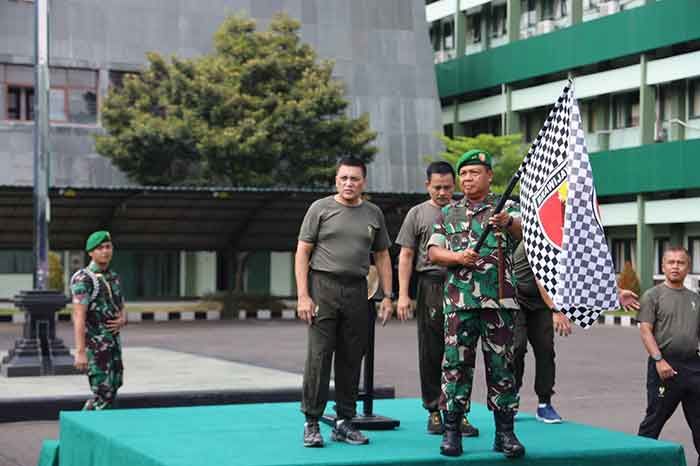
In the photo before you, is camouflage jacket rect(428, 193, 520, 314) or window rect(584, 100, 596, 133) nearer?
camouflage jacket rect(428, 193, 520, 314)

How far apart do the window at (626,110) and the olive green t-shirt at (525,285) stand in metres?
35.4

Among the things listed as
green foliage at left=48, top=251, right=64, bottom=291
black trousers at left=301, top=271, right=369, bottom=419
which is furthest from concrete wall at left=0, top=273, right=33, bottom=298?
black trousers at left=301, top=271, right=369, bottom=419

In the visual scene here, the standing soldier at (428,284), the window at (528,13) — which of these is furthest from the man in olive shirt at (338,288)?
the window at (528,13)

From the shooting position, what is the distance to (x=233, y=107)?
3872 centimetres

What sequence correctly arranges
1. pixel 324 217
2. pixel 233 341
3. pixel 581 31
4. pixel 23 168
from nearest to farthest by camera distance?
pixel 324 217, pixel 233 341, pixel 23 168, pixel 581 31

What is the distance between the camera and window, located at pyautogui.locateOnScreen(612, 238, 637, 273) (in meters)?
45.8

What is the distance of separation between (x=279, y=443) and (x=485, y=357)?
1.41 m

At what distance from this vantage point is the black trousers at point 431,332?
948 centimetres

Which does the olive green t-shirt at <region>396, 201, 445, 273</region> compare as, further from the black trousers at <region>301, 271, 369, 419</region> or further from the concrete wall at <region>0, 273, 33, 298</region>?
the concrete wall at <region>0, 273, 33, 298</region>

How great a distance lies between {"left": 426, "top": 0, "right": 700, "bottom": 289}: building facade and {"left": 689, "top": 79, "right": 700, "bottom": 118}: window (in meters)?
0.04

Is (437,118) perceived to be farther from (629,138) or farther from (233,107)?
(233,107)

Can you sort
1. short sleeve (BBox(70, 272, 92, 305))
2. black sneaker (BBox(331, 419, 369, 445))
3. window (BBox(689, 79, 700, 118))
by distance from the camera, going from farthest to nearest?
window (BBox(689, 79, 700, 118)) < short sleeve (BBox(70, 272, 92, 305)) < black sneaker (BBox(331, 419, 369, 445))

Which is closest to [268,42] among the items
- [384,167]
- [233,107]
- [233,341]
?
[233,107]

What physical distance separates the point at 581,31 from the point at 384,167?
7814 millimetres
